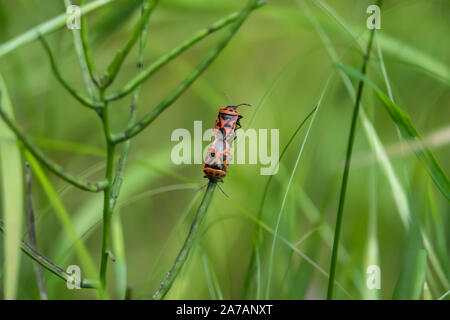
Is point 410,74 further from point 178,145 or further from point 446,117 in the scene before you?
point 178,145

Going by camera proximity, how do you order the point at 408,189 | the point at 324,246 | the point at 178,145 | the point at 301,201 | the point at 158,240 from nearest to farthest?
the point at 408,189
the point at 301,201
the point at 178,145
the point at 324,246
the point at 158,240

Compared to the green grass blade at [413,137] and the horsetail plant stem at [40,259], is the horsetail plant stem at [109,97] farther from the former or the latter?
the green grass blade at [413,137]

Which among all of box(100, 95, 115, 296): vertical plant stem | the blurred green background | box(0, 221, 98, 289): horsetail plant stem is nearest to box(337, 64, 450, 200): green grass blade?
the blurred green background

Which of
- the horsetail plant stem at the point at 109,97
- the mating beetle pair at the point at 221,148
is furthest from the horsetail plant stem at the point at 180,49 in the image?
the mating beetle pair at the point at 221,148

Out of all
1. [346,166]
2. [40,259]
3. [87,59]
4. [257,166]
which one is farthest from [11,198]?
[257,166]
